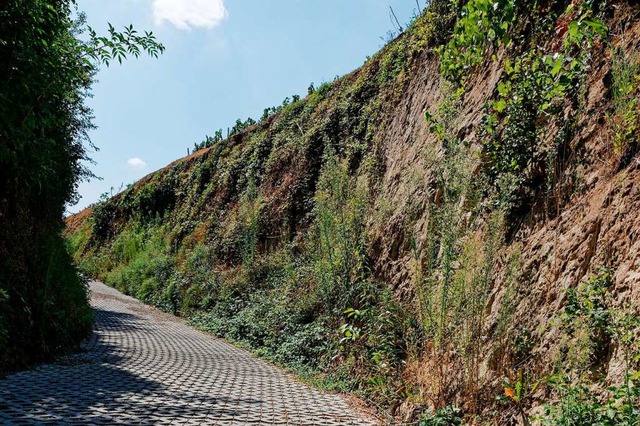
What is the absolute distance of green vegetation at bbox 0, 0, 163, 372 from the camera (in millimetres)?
3980

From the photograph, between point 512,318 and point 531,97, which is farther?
point 531,97

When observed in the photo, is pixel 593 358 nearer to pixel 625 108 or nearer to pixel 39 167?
pixel 625 108

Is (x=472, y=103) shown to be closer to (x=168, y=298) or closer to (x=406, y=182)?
(x=406, y=182)

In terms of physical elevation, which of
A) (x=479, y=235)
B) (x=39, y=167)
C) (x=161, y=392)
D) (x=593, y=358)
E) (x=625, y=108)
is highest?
(x=39, y=167)

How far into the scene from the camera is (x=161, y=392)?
5.77 metres

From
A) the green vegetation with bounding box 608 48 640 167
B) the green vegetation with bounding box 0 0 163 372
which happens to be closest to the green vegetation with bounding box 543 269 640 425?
the green vegetation with bounding box 608 48 640 167

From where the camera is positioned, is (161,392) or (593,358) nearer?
(593,358)

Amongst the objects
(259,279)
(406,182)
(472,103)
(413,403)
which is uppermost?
(472,103)

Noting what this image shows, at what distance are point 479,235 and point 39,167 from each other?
16.4 ft

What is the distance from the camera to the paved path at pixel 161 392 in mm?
4691

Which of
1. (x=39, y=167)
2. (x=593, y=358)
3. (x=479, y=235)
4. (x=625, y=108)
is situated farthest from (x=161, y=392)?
(x=625, y=108)

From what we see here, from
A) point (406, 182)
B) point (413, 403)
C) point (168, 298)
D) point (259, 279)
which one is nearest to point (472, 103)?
point (406, 182)

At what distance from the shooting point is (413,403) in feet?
16.9

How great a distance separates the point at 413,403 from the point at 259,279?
32.8 feet
